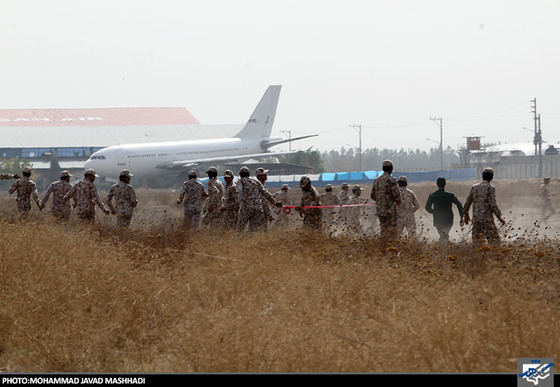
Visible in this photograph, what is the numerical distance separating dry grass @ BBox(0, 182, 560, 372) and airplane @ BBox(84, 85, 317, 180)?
4281cm

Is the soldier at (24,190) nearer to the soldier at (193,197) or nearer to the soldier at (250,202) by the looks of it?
the soldier at (193,197)

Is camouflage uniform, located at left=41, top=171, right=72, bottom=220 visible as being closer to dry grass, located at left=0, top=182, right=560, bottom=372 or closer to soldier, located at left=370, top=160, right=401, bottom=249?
dry grass, located at left=0, top=182, right=560, bottom=372

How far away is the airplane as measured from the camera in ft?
175

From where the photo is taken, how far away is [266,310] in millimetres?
6922

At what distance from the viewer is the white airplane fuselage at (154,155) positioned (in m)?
53.0

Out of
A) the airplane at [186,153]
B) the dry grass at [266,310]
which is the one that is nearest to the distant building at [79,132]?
the airplane at [186,153]

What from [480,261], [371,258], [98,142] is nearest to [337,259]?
[371,258]

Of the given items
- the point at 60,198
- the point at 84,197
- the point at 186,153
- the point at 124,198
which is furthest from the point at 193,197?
the point at 186,153

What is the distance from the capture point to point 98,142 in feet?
286

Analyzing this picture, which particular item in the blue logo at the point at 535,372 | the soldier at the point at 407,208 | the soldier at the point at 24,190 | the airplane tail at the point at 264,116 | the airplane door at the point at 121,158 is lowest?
the blue logo at the point at 535,372

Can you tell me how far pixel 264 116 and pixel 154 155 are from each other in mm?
16395

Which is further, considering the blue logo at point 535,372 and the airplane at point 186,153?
the airplane at point 186,153

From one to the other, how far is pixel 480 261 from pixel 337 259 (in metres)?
1.79

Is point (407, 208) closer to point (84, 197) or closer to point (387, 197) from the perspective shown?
point (387, 197)
